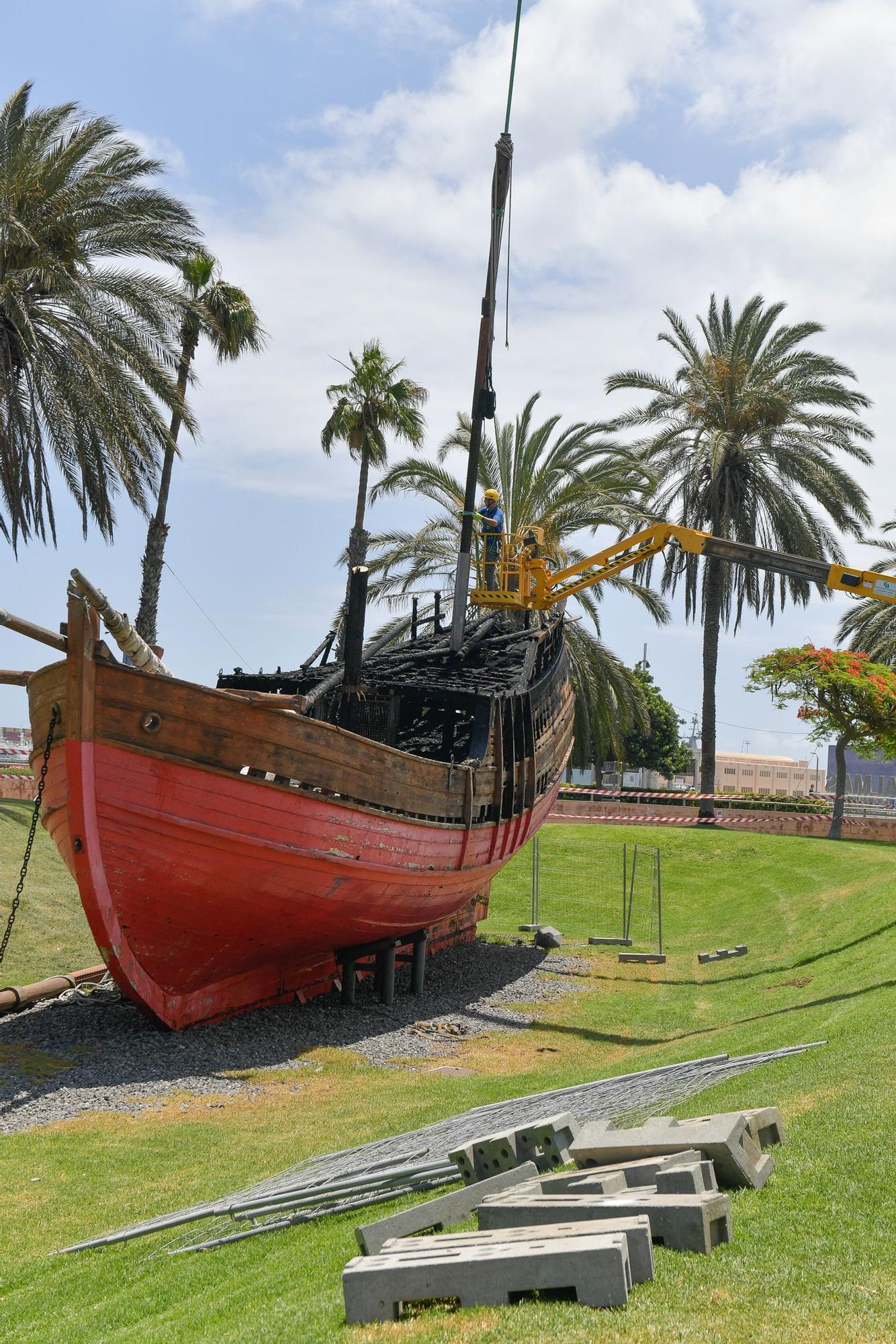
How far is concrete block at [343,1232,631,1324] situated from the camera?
404cm

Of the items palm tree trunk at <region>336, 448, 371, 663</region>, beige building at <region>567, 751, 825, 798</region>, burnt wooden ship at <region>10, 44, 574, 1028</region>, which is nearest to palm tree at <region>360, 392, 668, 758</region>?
palm tree trunk at <region>336, 448, 371, 663</region>

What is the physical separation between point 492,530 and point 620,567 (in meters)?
2.59

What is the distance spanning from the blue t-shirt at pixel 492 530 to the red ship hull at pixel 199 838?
848cm

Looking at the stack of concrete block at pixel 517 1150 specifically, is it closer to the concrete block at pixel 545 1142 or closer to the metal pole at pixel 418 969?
the concrete block at pixel 545 1142

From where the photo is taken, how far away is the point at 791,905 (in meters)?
21.5

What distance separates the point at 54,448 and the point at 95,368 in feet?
5.36

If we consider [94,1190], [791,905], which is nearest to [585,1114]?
[94,1190]

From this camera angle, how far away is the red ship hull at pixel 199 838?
1005cm

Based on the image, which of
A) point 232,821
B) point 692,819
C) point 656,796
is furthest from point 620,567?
point 656,796

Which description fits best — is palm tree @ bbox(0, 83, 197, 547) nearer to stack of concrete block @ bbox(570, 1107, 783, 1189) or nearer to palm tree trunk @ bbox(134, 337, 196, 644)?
palm tree trunk @ bbox(134, 337, 196, 644)

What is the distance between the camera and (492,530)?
20562 mm

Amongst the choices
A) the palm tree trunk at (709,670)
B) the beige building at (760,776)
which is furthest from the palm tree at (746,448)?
the beige building at (760,776)

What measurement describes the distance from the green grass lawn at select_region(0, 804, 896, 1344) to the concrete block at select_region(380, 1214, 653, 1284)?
99 millimetres

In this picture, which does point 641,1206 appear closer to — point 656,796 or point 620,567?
point 620,567
